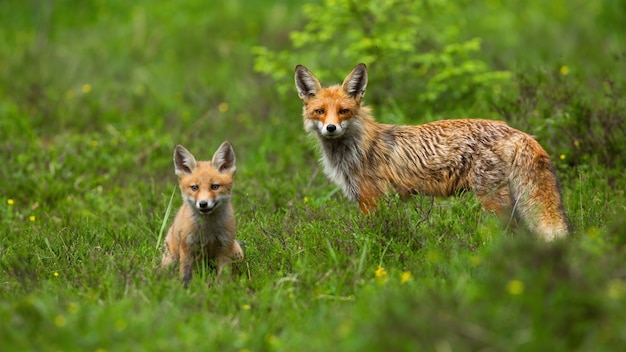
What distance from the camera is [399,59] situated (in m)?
10.9

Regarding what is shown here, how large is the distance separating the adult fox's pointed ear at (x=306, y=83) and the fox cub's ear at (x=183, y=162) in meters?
1.57

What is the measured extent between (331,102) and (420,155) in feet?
3.24

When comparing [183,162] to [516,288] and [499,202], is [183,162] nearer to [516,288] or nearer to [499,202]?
[499,202]

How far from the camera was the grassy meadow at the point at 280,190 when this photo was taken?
4.50 metres

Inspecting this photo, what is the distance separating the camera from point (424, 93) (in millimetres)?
10781

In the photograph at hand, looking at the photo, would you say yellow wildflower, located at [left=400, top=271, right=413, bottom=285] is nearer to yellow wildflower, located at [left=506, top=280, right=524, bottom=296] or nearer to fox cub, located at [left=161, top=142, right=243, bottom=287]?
yellow wildflower, located at [left=506, top=280, right=524, bottom=296]

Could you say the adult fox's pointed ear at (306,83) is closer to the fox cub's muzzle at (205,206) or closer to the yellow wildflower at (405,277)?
the fox cub's muzzle at (205,206)

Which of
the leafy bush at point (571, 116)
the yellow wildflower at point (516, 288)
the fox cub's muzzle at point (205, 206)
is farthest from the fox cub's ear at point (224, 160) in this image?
the leafy bush at point (571, 116)

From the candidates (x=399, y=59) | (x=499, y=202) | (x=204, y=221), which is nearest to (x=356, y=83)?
(x=499, y=202)

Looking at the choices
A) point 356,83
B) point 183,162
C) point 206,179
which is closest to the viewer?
point 206,179

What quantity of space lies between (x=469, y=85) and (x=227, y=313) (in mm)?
6245

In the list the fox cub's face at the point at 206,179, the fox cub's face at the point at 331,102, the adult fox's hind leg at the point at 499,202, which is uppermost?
the fox cub's face at the point at 331,102

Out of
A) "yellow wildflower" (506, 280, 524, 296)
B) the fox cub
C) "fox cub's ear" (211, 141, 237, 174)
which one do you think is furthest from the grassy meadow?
"fox cub's ear" (211, 141, 237, 174)

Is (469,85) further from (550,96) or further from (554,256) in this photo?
(554,256)
